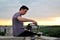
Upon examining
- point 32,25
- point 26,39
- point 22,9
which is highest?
point 22,9

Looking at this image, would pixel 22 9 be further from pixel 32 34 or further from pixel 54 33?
pixel 54 33

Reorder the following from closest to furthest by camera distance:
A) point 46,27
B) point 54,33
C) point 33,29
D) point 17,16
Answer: point 17,16, point 33,29, point 54,33, point 46,27

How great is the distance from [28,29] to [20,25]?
262mm

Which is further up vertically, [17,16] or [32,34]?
[17,16]

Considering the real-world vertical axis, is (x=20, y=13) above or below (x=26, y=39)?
above

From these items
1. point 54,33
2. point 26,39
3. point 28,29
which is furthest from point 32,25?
point 54,33

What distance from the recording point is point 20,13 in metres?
4.52

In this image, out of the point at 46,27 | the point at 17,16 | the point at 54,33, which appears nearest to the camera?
the point at 17,16

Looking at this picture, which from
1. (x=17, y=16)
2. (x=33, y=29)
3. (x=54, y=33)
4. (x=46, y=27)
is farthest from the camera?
(x=46, y=27)

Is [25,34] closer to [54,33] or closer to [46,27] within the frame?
[54,33]

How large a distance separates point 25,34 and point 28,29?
0.21 m

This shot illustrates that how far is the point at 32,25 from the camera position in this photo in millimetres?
4645

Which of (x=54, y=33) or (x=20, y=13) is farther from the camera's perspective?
(x=54, y=33)

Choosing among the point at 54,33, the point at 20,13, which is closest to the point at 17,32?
the point at 20,13
